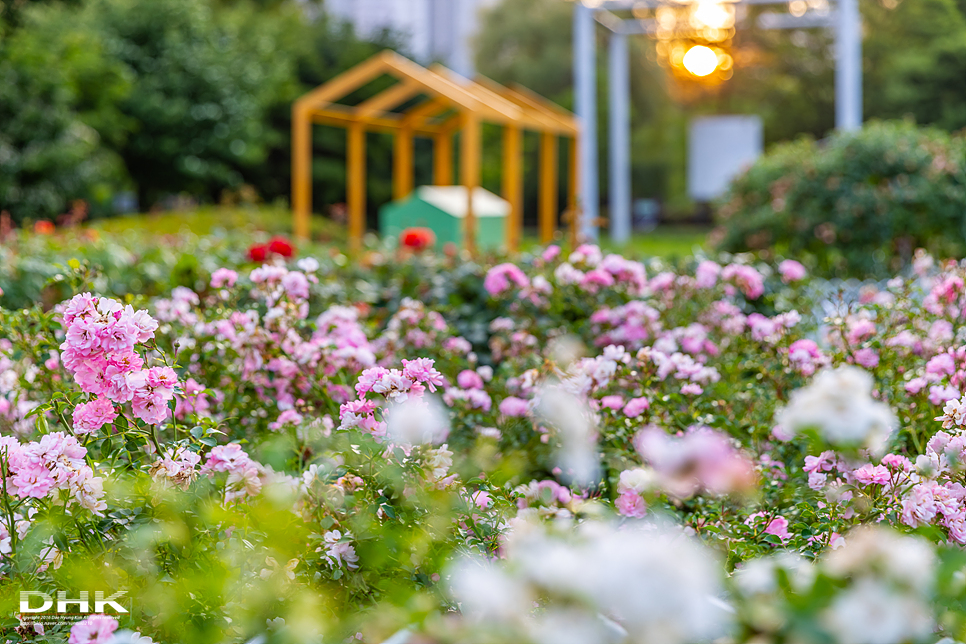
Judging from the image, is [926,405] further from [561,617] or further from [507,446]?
[561,617]

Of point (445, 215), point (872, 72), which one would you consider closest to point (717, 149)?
point (872, 72)

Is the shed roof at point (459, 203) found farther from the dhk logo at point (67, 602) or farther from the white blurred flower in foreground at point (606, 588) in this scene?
the white blurred flower in foreground at point (606, 588)

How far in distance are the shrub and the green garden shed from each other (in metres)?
2.74

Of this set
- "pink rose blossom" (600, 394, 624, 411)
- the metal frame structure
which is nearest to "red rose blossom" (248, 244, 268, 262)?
"pink rose blossom" (600, 394, 624, 411)

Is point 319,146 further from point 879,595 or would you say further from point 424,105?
point 879,595

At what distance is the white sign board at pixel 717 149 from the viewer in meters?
13.8

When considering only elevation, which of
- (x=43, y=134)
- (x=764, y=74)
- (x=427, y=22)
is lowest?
(x=43, y=134)

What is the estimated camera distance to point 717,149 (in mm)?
13883

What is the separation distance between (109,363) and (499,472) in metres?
0.58

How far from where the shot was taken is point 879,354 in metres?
2.19

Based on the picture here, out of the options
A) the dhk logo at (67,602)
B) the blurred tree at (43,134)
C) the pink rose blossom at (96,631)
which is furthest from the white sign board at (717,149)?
the pink rose blossom at (96,631)

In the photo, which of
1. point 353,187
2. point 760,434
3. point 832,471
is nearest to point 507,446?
point 760,434

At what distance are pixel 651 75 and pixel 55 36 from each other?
12.7 m

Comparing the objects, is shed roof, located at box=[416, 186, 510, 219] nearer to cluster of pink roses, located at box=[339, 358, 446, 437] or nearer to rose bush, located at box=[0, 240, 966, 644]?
rose bush, located at box=[0, 240, 966, 644]
